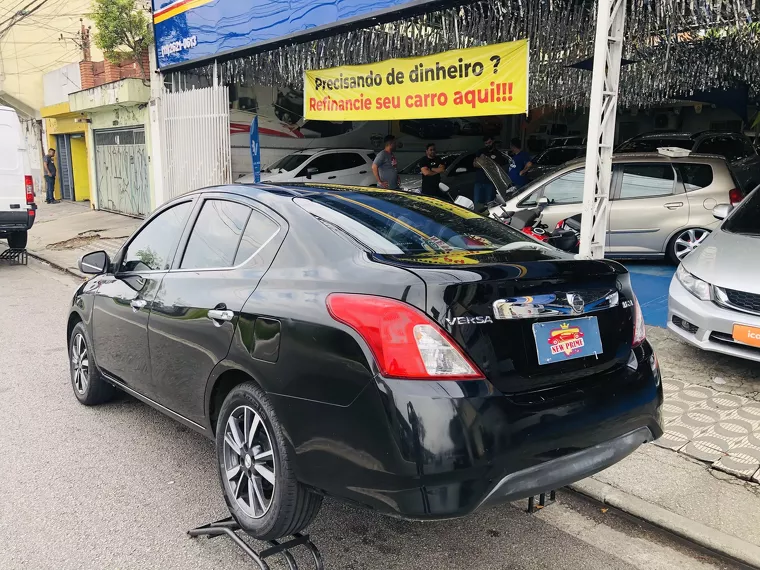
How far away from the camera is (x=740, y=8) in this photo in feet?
19.7

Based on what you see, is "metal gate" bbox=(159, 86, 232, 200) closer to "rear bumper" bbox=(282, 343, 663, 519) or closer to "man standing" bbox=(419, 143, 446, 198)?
"man standing" bbox=(419, 143, 446, 198)

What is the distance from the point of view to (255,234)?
310 cm

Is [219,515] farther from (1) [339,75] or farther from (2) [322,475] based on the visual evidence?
(1) [339,75]

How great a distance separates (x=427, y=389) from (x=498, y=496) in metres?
0.49

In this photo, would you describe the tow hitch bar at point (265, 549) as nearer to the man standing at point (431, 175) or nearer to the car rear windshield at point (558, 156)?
the man standing at point (431, 175)

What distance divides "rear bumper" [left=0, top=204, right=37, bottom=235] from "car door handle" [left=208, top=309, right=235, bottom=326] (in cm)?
986

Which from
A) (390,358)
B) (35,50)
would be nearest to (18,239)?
(390,358)

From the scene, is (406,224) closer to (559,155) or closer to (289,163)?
(289,163)

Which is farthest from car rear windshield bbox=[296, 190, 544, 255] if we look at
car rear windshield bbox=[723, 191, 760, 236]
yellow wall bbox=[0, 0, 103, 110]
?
yellow wall bbox=[0, 0, 103, 110]

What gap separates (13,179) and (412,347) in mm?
11174

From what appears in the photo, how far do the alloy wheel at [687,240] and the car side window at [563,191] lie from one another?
138 centimetres

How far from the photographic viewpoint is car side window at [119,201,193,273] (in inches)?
148

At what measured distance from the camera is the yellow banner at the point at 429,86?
714 centimetres

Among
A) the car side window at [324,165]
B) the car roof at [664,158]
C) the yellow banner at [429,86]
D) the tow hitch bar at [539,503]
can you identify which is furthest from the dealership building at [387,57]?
the tow hitch bar at [539,503]
